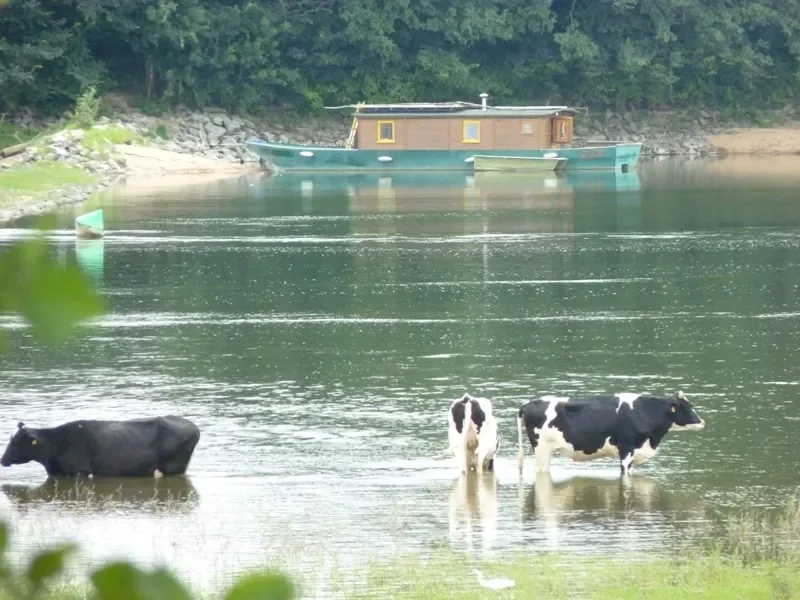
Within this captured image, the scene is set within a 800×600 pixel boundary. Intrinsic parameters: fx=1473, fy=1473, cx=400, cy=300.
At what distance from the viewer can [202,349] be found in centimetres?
1867

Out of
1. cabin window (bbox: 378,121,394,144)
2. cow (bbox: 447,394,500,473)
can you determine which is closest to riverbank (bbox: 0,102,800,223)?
cabin window (bbox: 378,121,394,144)

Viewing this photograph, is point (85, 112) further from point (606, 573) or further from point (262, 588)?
point (262, 588)

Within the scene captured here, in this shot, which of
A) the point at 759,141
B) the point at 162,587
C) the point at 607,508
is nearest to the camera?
the point at 162,587

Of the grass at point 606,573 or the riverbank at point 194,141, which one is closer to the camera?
the grass at point 606,573

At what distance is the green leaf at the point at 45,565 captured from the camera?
67.7 inches

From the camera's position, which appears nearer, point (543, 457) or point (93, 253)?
point (543, 457)

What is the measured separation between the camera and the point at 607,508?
447 inches

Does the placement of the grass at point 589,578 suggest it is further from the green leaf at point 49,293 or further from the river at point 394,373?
the green leaf at point 49,293

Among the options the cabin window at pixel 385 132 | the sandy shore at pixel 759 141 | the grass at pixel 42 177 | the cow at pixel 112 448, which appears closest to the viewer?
the cow at pixel 112 448

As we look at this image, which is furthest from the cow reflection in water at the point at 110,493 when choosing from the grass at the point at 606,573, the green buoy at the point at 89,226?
the green buoy at the point at 89,226

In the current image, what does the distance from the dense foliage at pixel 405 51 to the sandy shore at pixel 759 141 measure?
245 cm

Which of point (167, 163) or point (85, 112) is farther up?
point (85, 112)

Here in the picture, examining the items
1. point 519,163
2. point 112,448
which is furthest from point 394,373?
point 519,163

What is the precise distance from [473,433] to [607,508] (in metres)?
1.45
